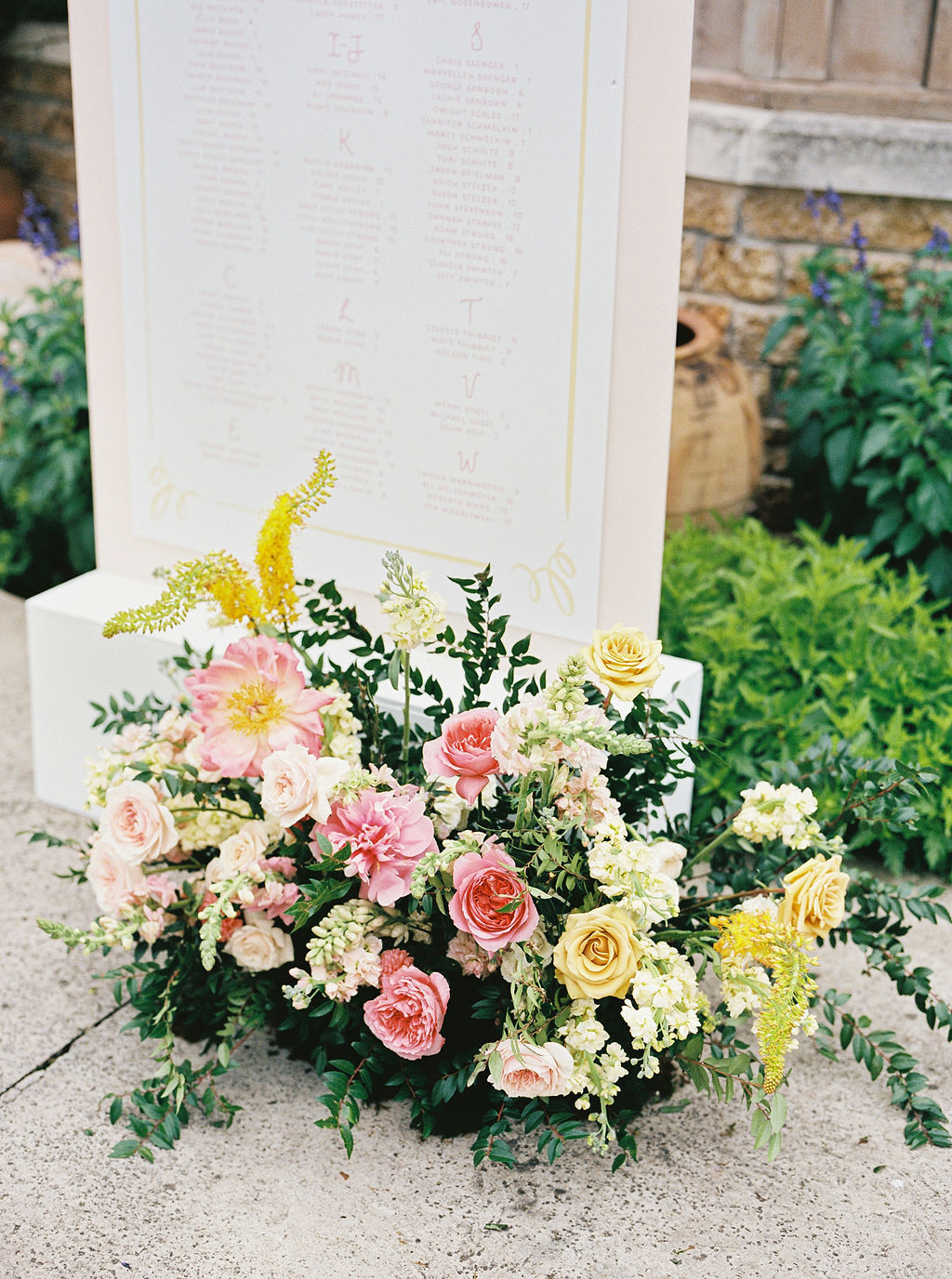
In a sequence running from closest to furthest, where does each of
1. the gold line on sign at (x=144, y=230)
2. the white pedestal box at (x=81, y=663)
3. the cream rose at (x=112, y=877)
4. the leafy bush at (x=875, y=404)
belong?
1. the cream rose at (x=112, y=877)
2. the gold line on sign at (x=144, y=230)
3. the white pedestal box at (x=81, y=663)
4. the leafy bush at (x=875, y=404)

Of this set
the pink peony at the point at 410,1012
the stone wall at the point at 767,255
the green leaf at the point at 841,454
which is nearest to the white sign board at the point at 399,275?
the pink peony at the point at 410,1012

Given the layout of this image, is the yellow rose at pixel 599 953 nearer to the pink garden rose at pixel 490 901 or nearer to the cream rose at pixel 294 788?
the pink garden rose at pixel 490 901

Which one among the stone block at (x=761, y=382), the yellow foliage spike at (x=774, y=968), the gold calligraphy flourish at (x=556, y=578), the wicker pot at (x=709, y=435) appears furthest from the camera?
the stone block at (x=761, y=382)

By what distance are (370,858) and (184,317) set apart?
123 cm

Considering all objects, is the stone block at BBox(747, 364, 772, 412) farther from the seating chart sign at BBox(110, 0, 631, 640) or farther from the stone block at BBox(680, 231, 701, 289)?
the seating chart sign at BBox(110, 0, 631, 640)

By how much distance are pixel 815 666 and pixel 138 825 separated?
1.47m

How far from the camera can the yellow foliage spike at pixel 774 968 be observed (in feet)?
5.60

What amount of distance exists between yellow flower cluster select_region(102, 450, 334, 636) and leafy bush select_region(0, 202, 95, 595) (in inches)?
66.8

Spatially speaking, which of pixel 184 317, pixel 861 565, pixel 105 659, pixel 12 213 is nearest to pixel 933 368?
pixel 861 565

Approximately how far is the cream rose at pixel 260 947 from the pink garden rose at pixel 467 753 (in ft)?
1.20

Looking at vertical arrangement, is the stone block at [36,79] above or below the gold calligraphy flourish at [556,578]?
above

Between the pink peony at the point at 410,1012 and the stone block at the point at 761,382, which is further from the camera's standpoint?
the stone block at the point at 761,382

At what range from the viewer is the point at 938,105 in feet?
12.8

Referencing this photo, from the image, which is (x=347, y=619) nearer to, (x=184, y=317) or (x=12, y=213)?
(x=184, y=317)
